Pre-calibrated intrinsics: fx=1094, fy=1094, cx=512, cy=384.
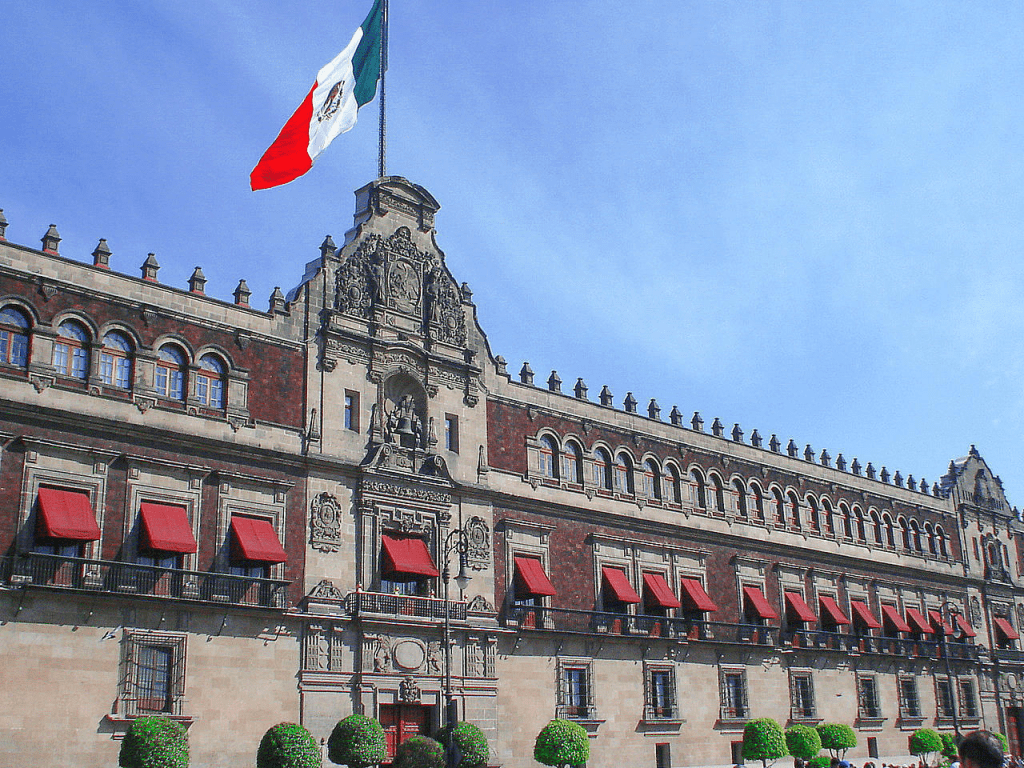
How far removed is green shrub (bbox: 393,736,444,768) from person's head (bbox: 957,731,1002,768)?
23486mm

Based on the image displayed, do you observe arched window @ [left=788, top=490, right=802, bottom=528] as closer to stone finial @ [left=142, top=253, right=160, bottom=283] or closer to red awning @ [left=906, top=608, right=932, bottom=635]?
red awning @ [left=906, top=608, right=932, bottom=635]

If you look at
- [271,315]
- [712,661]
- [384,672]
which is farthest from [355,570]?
[712,661]

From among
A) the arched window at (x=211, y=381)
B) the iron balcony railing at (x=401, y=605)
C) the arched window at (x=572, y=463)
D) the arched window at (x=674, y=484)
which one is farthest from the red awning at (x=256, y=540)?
the arched window at (x=674, y=484)

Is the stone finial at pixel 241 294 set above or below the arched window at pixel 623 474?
above

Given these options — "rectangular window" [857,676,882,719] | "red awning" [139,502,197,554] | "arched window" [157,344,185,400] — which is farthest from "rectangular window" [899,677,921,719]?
"arched window" [157,344,185,400]

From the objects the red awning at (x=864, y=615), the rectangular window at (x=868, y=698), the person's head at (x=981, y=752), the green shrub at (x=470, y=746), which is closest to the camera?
the person's head at (x=981, y=752)

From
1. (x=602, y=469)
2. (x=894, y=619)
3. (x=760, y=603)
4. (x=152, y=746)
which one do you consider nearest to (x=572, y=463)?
(x=602, y=469)

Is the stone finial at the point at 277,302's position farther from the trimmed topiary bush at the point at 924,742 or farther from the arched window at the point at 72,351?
the trimmed topiary bush at the point at 924,742

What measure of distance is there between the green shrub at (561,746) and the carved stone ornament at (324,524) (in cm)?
902

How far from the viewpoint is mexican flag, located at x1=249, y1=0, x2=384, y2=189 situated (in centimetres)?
3609

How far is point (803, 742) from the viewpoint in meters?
41.7

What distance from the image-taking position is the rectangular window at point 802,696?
4900 cm

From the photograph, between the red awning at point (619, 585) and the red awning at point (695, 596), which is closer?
the red awning at point (619, 585)

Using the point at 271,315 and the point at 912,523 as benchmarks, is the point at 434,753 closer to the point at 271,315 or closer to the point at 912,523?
the point at 271,315
